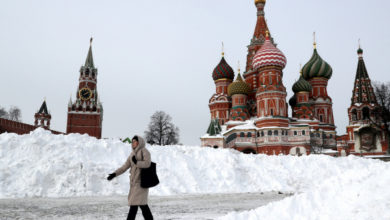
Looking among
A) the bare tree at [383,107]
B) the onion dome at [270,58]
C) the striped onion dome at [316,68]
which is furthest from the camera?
the striped onion dome at [316,68]

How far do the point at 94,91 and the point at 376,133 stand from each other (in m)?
48.6

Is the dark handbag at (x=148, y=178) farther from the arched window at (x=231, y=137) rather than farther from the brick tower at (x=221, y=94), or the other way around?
the brick tower at (x=221, y=94)

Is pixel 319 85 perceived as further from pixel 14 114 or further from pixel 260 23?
pixel 14 114

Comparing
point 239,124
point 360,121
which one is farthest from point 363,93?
point 239,124

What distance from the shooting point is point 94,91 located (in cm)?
5909

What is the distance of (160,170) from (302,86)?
39.7 meters

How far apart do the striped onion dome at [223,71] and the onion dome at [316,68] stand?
13.1 metres

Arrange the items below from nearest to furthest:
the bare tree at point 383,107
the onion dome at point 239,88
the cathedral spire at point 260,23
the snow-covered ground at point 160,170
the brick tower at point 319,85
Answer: the snow-covered ground at point 160,170
the bare tree at point 383,107
the onion dome at point 239,88
the brick tower at point 319,85
the cathedral spire at point 260,23

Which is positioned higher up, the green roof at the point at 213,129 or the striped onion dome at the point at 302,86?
the striped onion dome at the point at 302,86

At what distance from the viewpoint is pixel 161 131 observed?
5522cm

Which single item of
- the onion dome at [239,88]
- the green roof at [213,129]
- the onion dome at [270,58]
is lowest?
the green roof at [213,129]

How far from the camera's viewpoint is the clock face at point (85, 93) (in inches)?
2260

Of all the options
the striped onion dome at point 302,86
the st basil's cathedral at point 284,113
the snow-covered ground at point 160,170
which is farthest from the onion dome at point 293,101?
the snow-covered ground at point 160,170

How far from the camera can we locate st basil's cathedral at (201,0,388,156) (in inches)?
1647
